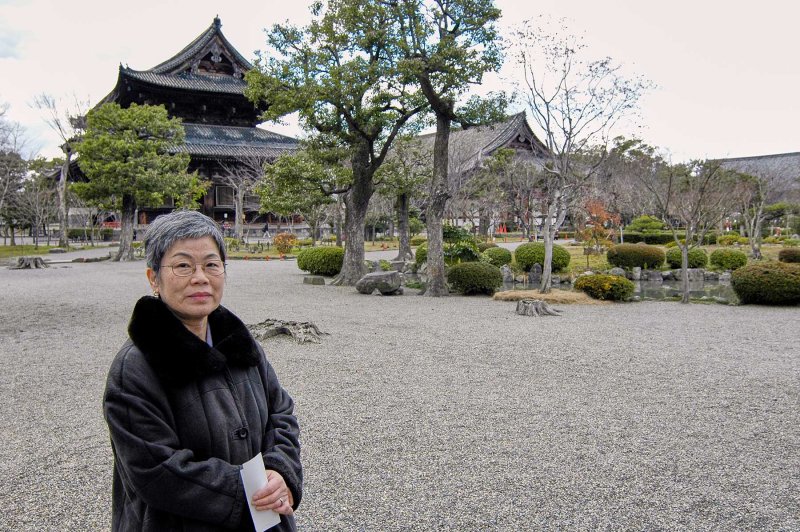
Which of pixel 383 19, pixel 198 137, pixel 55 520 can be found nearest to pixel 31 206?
pixel 198 137

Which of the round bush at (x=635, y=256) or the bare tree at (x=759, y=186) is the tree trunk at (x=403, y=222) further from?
the bare tree at (x=759, y=186)

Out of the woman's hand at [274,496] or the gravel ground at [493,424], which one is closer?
the woman's hand at [274,496]

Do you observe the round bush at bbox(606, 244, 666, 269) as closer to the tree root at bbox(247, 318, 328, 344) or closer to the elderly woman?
the tree root at bbox(247, 318, 328, 344)

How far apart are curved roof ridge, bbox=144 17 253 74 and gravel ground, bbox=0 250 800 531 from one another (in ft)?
82.2

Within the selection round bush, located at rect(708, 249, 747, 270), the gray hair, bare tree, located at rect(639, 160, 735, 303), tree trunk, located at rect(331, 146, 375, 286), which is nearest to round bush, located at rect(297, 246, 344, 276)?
tree trunk, located at rect(331, 146, 375, 286)

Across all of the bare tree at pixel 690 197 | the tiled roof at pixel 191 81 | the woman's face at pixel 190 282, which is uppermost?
the tiled roof at pixel 191 81

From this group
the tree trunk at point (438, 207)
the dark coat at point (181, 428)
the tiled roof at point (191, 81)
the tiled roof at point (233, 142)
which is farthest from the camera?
the tiled roof at point (233, 142)

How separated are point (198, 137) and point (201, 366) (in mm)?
32701

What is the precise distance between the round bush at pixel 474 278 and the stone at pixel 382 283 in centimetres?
134

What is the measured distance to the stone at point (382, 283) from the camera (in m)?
14.4

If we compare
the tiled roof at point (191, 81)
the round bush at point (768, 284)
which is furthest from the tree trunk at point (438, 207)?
the tiled roof at point (191, 81)

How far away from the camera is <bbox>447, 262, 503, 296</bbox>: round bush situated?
47.3ft

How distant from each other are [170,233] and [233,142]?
32.4 metres

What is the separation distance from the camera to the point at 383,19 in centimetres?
Result: 1367
